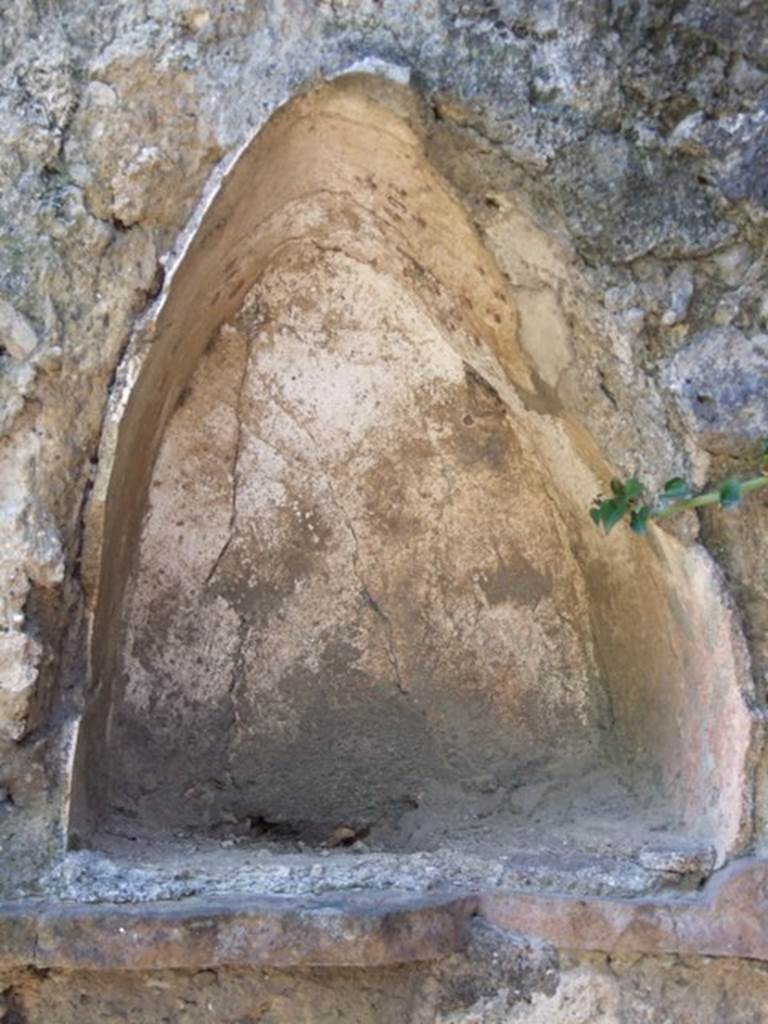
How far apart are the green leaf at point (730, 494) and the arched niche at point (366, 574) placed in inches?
12.7

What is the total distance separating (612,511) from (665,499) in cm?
9

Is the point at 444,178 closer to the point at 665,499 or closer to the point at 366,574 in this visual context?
the point at 665,499

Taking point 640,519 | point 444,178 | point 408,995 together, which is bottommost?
point 408,995

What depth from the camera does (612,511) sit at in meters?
2.56

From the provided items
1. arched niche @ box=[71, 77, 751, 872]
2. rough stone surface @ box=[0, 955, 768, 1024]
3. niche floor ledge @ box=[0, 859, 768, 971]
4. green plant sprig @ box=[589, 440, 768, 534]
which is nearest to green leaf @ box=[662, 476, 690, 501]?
green plant sprig @ box=[589, 440, 768, 534]

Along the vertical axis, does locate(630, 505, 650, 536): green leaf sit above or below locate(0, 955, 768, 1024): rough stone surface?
above

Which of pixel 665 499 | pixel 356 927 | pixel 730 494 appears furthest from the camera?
pixel 665 499

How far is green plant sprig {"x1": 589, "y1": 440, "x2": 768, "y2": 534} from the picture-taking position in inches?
96.1


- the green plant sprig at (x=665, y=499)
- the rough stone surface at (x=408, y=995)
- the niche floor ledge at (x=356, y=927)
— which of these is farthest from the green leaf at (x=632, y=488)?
the rough stone surface at (x=408, y=995)

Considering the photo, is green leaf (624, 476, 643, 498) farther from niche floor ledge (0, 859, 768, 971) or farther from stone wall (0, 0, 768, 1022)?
niche floor ledge (0, 859, 768, 971)

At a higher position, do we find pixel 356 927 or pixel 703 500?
pixel 703 500

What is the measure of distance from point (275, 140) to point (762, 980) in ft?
5.11

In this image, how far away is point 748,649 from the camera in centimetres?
252

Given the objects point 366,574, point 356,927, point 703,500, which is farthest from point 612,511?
point 356,927
